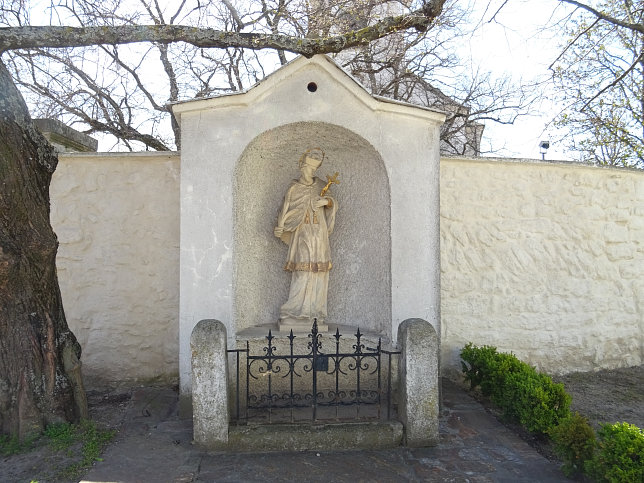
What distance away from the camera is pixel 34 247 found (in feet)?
13.4

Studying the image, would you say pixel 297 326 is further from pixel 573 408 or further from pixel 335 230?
pixel 573 408

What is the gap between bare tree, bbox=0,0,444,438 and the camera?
395cm

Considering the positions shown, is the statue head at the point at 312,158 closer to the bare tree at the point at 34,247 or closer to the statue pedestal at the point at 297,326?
the bare tree at the point at 34,247

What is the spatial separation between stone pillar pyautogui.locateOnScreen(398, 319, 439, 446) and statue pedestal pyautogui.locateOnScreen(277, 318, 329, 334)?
1.36 metres

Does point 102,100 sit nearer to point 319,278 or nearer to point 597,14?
point 319,278

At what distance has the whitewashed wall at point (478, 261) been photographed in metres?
5.98

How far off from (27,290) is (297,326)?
253 cm

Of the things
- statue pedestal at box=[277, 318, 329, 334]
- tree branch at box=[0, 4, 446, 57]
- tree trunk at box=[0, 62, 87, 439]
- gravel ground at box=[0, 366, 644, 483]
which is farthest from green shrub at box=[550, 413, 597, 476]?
tree trunk at box=[0, 62, 87, 439]

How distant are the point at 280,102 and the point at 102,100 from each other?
754 cm

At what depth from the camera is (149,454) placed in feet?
12.8

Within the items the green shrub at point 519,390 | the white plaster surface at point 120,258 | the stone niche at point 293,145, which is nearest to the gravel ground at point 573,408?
the green shrub at point 519,390

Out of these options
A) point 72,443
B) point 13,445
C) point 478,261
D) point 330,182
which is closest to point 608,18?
point 478,261

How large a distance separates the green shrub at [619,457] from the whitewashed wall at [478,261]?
2888 mm

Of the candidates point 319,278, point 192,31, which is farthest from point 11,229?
point 319,278
